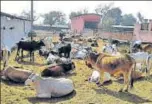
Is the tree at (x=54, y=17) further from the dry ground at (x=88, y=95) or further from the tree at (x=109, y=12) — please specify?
the dry ground at (x=88, y=95)

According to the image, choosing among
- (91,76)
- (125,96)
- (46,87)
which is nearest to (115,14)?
(91,76)

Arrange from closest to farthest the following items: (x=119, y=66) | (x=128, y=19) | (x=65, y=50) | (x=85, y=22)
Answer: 1. (x=119, y=66)
2. (x=65, y=50)
3. (x=85, y=22)
4. (x=128, y=19)

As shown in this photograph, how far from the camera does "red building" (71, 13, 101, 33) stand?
46281mm

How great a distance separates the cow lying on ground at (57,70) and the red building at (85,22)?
34.3 metres

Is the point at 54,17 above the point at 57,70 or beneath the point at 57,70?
above

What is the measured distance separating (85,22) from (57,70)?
37.1m

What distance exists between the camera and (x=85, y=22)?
Answer: 154 ft

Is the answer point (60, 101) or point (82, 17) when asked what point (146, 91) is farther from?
point (82, 17)

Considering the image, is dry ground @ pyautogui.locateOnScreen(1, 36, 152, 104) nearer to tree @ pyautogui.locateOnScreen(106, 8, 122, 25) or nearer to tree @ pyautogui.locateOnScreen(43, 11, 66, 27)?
tree @ pyautogui.locateOnScreen(106, 8, 122, 25)

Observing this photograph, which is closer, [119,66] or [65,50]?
[119,66]

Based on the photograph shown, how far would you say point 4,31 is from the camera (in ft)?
58.4

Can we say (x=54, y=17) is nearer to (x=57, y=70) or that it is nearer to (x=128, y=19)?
(x=128, y=19)

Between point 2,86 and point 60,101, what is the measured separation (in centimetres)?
213

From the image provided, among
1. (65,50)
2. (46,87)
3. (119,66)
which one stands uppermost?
(119,66)
